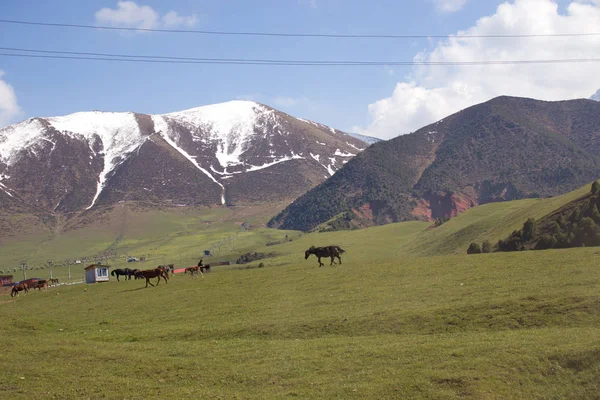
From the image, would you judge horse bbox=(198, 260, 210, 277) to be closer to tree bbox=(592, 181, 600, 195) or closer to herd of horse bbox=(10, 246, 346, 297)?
herd of horse bbox=(10, 246, 346, 297)

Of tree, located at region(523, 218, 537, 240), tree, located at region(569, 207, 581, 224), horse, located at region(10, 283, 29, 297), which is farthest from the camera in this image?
tree, located at region(523, 218, 537, 240)

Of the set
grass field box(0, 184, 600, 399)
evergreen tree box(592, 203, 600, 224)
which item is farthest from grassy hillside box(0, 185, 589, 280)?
grass field box(0, 184, 600, 399)

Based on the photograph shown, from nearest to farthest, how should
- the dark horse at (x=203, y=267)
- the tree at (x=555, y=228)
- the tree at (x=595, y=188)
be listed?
the dark horse at (x=203, y=267), the tree at (x=555, y=228), the tree at (x=595, y=188)

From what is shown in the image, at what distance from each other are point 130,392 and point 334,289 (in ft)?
60.3

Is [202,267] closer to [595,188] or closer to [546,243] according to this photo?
[546,243]

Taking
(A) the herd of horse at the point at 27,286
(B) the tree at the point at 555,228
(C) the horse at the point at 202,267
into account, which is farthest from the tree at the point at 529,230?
(A) the herd of horse at the point at 27,286

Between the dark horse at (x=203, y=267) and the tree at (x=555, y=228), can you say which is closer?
the dark horse at (x=203, y=267)

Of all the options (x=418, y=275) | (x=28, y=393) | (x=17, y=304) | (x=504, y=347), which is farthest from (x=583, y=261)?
(x=17, y=304)

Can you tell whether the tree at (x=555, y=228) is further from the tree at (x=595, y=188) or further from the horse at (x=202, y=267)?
the horse at (x=202, y=267)

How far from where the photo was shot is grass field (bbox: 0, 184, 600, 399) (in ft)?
50.1

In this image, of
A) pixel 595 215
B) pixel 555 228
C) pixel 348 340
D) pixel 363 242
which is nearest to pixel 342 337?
pixel 348 340

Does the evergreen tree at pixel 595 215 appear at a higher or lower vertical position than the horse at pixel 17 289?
higher

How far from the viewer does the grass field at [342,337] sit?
15258 millimetres

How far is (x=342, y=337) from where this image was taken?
70.8 ft
